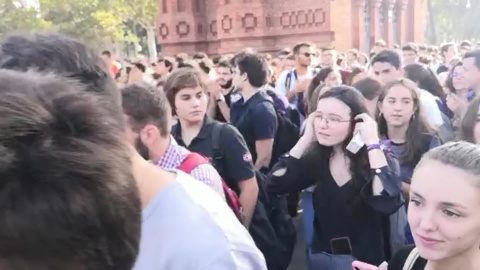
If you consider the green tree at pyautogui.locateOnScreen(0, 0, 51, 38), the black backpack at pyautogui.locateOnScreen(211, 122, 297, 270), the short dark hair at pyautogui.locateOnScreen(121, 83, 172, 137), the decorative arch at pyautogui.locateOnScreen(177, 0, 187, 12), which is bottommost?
the black backpack at pyautogui.locateOnScreen(211, 122, 297, 270)

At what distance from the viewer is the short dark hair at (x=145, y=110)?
2729mm

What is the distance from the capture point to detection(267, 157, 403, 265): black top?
Result: 3.17m

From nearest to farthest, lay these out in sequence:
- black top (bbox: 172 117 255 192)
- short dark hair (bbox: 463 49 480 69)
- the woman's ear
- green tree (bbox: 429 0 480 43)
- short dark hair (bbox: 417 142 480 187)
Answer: short dark hair (bbox: 417 142 480 187) < black top (bbox: 172 117 255 192) < the woman's ear < short dark hair (bbox: 463 49 480 69) < green tree (bbox: 429 0 480 43)

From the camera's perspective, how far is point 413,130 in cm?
404

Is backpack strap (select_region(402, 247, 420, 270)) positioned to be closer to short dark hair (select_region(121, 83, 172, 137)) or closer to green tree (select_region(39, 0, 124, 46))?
short dark hair (select_region(121, 83, 172, 137))

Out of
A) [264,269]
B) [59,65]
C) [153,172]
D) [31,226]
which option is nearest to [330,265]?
[264,269]

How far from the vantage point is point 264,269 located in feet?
4.95

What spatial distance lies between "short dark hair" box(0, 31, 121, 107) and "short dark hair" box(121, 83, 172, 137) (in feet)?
4.58

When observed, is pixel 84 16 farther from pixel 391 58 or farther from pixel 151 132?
pixel 151 132

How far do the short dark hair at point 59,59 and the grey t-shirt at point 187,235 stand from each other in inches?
11.2

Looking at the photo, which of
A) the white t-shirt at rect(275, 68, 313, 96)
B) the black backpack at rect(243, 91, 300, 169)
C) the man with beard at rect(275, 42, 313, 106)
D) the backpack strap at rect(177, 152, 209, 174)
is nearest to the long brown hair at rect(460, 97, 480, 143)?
the backpack strap at rect(177, 152, 209, 174)

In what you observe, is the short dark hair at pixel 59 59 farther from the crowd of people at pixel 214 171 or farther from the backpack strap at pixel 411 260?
the backpack strap at pixel 411 260

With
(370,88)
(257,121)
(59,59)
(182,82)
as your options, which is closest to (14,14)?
(257,121)

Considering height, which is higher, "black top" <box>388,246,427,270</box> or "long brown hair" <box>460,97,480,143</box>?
"long brown hair" <box>460,97,480,143</box>
